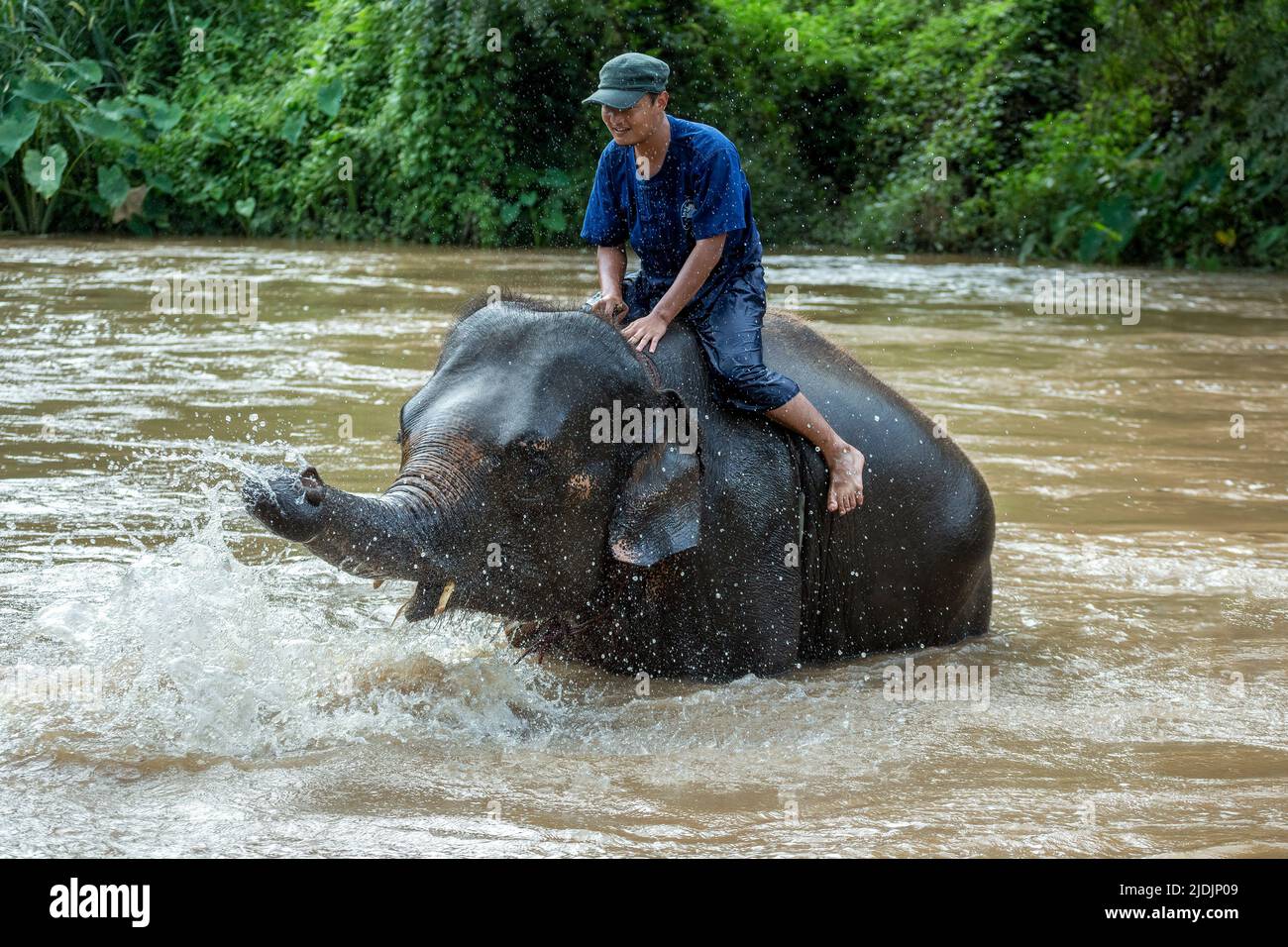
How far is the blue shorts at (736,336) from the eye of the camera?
4977 mm

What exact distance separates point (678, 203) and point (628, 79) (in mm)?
436

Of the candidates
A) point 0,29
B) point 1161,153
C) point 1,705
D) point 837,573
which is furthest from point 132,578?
point 0,29

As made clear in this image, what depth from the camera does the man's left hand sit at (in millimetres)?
4887

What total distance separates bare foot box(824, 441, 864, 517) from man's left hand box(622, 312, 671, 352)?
2.22 ft

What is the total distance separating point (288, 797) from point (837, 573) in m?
2.21

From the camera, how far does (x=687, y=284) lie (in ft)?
16.4

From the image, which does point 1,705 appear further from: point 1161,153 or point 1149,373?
point 1161,153

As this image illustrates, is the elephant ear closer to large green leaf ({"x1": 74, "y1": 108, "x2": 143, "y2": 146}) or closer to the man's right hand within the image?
the man's right hand

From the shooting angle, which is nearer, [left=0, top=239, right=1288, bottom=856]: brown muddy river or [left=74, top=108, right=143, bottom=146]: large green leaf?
[left=0, top=239, right=1288, bottom=856]: brown muddy river

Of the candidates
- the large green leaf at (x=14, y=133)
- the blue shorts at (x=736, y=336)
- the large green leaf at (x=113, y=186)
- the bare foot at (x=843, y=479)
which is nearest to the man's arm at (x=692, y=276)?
the blue shorts at (x=736, y=336)

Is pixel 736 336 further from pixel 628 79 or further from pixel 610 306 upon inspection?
pixel 628 79

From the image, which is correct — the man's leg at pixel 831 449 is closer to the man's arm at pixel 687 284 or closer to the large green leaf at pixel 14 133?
the man's arm at pixel 687 284

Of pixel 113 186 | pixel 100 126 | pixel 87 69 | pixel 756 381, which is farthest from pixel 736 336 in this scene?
pixel 87 69

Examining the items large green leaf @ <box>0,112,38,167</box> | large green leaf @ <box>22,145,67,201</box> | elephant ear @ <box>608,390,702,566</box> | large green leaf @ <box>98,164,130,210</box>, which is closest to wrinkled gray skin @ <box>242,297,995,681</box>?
elephant ear @ <box>608,390,702,566</box>
